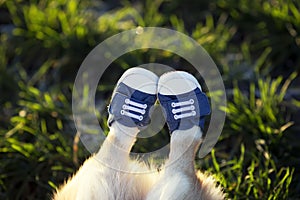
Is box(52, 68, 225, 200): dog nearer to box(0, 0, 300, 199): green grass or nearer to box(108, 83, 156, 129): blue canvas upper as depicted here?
box(108, 83, 156, 129): blue canvas upper

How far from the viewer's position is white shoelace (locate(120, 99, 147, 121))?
128 cm

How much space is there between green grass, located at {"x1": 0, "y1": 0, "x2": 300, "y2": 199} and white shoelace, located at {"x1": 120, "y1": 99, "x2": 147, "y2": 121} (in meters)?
0.45

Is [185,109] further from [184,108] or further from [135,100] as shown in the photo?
[135,100]

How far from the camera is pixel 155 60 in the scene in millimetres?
2281

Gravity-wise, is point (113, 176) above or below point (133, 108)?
below

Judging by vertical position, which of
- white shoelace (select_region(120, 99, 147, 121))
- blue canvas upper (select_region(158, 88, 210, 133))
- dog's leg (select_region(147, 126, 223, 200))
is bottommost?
dog's leg (select_region(147, 126, 223, 200))

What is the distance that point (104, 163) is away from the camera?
1271 millimetres

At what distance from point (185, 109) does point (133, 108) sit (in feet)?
0.36

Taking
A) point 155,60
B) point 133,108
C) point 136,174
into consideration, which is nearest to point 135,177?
point 136,174

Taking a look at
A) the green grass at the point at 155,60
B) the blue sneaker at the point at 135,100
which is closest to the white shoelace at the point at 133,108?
the blue sneaker at the point at 135,100

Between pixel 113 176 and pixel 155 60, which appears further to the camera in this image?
pixel 155 60

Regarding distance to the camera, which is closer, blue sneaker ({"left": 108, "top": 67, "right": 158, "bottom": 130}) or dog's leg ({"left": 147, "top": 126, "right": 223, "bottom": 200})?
dog's leg ({"left": 147, "top": 126, "right": 223, "bottom": 200})

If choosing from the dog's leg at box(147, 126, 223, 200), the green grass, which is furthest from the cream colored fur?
the green grass

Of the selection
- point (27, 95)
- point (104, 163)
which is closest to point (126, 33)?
point (27, 95)
